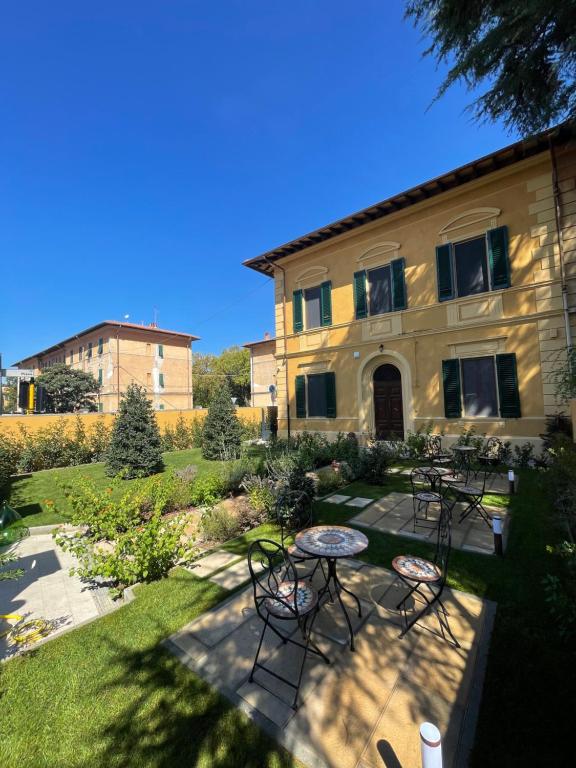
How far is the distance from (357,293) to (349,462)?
6570 millimetres

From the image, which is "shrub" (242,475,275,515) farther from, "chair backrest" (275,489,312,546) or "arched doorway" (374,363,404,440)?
"arched doorway" (374,363,404,440)

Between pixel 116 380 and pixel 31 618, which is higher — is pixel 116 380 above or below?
above

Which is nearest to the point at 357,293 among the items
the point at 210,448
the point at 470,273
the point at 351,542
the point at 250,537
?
the point at 470,273

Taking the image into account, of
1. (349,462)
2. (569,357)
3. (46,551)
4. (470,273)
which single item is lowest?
(46,551)

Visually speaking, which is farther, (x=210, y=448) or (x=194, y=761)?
(x=210, y=448)

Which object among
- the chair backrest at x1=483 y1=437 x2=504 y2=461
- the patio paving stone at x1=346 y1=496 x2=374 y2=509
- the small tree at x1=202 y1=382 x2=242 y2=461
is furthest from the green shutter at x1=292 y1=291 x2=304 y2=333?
the patio paving stone at x1=346 y1=496 x2=374 y2=509

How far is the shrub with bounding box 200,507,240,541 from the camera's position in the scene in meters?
5.00

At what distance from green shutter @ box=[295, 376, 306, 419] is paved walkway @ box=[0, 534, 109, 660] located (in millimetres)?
9598

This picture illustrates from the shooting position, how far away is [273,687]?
2262 millimetres

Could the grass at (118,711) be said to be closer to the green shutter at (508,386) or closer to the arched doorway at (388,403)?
the green shutter at (508,386)

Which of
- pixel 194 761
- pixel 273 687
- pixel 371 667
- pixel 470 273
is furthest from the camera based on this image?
pixel 470 273

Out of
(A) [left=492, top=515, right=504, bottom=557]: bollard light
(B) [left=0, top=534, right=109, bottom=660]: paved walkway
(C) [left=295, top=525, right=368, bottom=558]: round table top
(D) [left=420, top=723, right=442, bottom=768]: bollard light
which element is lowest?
(B) [left=0, top=534, right=109, bottom=660]: paved walkway

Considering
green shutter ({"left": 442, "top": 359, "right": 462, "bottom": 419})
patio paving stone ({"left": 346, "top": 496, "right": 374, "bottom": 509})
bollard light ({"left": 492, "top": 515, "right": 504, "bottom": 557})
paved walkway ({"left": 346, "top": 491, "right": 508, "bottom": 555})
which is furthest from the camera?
green shutter ({"left": 442, "top": 359, "right": 462, "bottom": 419})

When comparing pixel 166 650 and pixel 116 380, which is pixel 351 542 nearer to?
pixel 166 650
